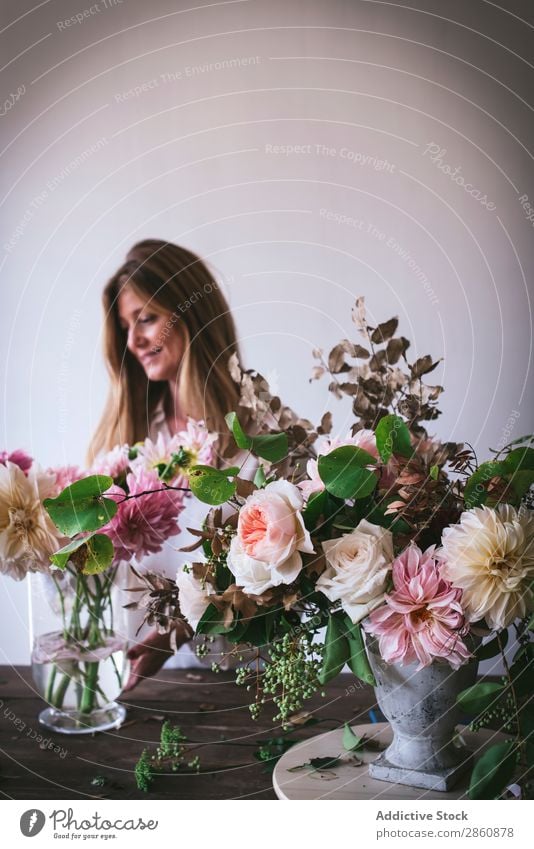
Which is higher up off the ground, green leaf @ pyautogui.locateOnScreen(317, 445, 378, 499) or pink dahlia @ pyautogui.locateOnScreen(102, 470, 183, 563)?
pink dahlia @ pyautogui.locateOnScreen(102, 470, 183, 563)

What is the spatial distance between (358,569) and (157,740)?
0.31 m

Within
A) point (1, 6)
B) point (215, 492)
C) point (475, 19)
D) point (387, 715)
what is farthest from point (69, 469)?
point (475, 19)

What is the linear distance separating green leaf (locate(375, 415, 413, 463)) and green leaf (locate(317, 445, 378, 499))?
16 millimetres

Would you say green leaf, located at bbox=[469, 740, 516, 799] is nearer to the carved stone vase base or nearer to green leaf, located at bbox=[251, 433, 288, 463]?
the carved stone vase base

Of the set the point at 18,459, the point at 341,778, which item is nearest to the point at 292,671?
the point at 341,778

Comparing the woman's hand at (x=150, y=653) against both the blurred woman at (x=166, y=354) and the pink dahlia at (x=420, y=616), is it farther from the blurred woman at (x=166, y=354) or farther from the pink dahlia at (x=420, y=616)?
the pink dahlia at (x=420, y=616)

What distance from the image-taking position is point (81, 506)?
55 centimetres

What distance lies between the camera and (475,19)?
0.80m

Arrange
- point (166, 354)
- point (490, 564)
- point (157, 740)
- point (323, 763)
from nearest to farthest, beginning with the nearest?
point (490, 564) < point (323, 763) < point (157, 740) < point (166, 354)

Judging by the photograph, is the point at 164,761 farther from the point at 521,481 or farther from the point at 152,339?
the point at 152,339

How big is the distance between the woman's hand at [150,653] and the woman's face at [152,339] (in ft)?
1.01

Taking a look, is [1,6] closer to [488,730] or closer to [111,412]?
[111,412]

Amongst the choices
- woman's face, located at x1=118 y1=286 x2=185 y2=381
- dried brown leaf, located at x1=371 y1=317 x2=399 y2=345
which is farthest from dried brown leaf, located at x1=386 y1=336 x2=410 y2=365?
woman's face, located at x1=118 y1=286 x2=185 y2=381

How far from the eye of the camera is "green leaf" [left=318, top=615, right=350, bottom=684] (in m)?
0.51
